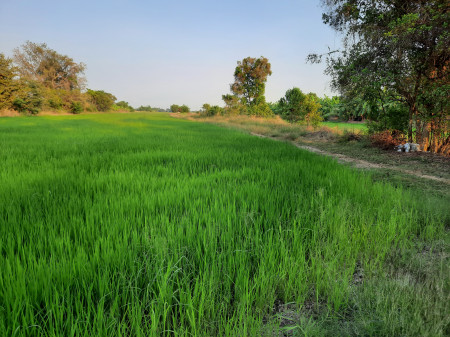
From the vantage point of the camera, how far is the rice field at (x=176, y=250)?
0.88 meters

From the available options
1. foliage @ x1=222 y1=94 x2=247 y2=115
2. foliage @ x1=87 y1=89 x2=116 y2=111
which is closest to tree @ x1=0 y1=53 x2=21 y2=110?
foliage @ x1=222 y1=94 x2=247 y2=115

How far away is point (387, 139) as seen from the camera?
7645 mm

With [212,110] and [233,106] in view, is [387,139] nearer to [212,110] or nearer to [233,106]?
[233,106]

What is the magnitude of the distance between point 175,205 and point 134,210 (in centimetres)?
36

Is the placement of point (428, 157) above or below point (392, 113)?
below

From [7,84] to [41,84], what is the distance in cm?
678

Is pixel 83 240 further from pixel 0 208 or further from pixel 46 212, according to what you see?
pixel 0 208

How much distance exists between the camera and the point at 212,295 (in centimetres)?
103

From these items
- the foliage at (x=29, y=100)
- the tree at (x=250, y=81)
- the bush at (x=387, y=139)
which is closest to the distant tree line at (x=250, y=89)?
the tree at (x=250, y=81)

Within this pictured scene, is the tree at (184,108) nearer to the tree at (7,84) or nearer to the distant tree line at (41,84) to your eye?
the distant tree line at (41,84)

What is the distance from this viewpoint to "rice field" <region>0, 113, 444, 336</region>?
0.88 meters

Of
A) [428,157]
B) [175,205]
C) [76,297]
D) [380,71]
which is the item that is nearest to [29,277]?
[76,297]

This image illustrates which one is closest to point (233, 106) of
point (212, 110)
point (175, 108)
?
point (212, 110)

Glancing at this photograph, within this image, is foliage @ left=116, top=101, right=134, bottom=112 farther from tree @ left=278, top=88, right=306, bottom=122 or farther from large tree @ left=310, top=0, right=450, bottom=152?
large tree @ left=310, top=0, right=450, bottom=152
